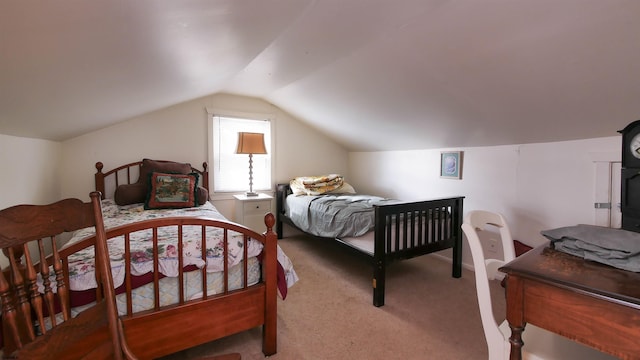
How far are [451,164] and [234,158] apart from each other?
107 inches

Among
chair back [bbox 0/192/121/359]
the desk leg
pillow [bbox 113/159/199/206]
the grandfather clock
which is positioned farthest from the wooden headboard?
the grandfather clock

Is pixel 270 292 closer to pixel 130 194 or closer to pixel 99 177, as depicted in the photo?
pixel 130 194

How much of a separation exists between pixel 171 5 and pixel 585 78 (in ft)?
7.05

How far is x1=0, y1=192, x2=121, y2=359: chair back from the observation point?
79cm

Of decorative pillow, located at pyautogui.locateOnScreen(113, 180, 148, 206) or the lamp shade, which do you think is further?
the lamp shade

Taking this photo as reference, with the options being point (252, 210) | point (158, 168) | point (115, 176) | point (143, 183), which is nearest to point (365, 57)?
point (252, 210)

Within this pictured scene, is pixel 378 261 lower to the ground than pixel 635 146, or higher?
lower

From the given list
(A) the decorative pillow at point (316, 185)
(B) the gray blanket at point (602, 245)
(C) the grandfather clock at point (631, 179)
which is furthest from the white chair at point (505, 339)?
(A) the decorative pillow at point (316, 185)

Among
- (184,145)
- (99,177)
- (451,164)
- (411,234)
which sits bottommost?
(411,234)

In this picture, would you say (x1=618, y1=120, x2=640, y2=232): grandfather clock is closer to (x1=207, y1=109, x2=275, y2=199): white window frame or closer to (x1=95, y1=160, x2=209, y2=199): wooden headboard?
(x1=207, y1=109, x2=275, y2=199): white window frame

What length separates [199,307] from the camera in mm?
1520

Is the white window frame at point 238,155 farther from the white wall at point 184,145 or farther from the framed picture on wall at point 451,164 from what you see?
the framed picture on wall at point 451,164

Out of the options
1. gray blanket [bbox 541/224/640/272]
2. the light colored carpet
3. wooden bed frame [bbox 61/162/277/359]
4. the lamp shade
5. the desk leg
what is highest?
the lamp shade

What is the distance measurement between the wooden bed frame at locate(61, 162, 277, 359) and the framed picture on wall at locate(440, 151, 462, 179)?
2.30 m
